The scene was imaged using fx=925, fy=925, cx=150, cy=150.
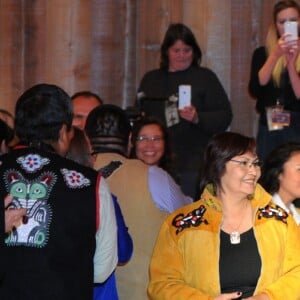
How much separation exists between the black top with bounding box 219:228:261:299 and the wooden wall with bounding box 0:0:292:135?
309cm

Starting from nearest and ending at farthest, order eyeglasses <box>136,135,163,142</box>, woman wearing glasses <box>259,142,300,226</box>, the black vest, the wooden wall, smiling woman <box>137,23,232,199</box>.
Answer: the black vest < woman wearing glasses <box>259,142,300,226</box> < eyeglasses <box>136,135,163,142</box> < smiling woman <box>137,23,232,199</box> < the wooden wall

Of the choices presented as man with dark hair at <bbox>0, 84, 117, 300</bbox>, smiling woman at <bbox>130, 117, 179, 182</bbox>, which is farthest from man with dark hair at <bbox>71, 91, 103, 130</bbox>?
man with dark hair at <bbox>0, 84, 117, 300</bbox>

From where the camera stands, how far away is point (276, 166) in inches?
200

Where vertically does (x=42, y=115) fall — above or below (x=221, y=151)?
above

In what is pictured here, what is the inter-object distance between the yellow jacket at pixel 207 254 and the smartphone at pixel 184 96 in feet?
7.19

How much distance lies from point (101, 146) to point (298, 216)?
3.65 ft

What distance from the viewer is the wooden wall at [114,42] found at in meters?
6.97

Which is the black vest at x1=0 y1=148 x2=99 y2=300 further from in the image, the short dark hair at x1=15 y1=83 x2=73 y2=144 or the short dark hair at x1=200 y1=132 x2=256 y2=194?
the short dark hair at x1=200 y1=132 x2=256 y2=194

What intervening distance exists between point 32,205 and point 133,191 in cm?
120

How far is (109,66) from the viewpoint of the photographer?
7.16 metres

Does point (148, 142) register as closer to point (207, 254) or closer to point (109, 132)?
point (109, 132)

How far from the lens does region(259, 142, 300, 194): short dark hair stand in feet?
16.5

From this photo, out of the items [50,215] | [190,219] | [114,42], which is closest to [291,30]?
[114,42]

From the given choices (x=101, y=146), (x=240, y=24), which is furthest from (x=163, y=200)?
(x=240, y=24)
